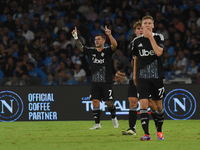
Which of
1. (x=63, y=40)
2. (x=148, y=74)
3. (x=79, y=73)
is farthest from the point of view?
(x=63, y=40)

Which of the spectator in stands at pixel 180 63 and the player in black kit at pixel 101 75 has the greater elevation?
the spectator in stands at pixel 180 63

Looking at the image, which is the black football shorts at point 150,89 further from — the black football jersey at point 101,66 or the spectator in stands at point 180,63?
the spectator in stands at point 180,63

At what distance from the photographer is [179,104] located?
12.5 m

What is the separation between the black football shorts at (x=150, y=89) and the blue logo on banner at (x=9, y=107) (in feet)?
21.5

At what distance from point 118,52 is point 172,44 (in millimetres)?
2284

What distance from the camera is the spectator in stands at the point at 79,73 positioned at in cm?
1283

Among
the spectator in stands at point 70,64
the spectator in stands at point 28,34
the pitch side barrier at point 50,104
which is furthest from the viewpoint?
the spectator in stands at point 28,34

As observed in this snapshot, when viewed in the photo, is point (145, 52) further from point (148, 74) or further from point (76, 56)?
point (76, 56)

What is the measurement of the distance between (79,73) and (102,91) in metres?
4.04

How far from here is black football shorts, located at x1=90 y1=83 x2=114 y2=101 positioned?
32.3 feet

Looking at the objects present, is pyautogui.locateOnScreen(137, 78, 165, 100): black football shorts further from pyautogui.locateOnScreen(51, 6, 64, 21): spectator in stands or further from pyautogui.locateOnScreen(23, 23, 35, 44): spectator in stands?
pyautogui.locateOnScreen(51, 6, 64, 21): spectator in stands

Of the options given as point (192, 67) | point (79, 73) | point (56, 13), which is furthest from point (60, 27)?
point (192, 67)

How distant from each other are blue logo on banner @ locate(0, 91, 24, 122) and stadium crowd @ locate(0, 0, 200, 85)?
951 millimetres

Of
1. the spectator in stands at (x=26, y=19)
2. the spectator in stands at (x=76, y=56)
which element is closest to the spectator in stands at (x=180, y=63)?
the spectator in stands at (x=76, y=56)
